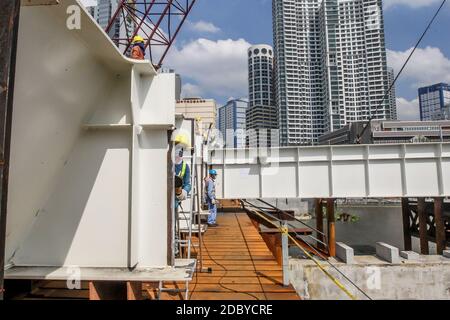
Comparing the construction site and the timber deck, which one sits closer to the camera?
the construction site

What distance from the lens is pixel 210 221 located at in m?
10.4

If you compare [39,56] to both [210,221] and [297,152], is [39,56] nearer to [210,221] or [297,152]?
[210,221]

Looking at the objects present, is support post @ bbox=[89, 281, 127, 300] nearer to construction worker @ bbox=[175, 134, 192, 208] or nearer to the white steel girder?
the white steel girder

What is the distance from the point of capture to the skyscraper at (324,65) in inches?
2229

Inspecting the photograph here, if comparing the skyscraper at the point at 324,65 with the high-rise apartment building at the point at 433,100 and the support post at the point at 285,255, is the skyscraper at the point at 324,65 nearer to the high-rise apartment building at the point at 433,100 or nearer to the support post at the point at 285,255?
the support post at the point at 285,255

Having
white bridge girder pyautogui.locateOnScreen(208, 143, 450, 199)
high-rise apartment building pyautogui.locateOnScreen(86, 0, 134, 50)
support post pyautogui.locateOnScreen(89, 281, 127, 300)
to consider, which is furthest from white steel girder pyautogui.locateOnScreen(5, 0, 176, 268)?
high-rise apartment building pyautogui.locateOnScreen(86, 0, 134, 50)

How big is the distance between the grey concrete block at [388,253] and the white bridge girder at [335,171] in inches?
92.3

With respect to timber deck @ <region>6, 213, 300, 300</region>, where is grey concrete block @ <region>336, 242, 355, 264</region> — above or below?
below

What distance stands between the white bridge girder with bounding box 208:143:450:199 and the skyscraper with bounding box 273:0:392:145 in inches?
1716

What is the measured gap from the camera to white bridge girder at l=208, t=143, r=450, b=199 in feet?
38.7

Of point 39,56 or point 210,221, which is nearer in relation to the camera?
point 39,56

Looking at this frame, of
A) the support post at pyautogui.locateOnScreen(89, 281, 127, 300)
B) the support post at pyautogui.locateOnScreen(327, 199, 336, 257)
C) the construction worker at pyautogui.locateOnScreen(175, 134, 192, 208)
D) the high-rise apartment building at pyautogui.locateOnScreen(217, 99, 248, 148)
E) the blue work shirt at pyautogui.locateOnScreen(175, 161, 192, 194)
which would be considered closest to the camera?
the support post at pyautogui.locateOnScreen(89, 281, 127, 300)

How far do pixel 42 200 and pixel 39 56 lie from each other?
4.90ft
